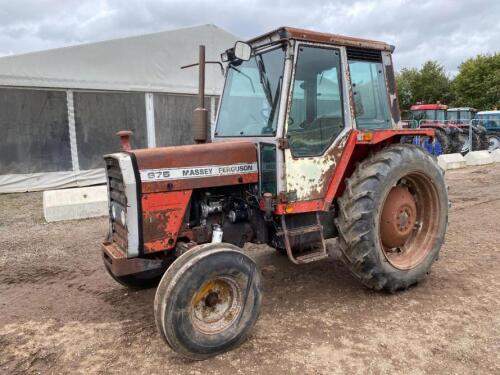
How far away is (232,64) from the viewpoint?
4160 millimetres

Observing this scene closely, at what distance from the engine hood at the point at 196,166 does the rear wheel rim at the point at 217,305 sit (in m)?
0.78

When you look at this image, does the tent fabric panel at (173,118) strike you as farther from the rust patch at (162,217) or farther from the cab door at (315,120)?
the rust patch at (162,217)

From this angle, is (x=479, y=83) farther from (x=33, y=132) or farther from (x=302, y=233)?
(x=302, y=233)

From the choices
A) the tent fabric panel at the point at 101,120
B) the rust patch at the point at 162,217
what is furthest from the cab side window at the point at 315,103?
the tent fabric panel at the point at 101,120

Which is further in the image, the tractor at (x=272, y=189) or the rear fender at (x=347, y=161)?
the rear fender at (x=347, y=161)

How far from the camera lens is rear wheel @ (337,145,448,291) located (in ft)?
12.0

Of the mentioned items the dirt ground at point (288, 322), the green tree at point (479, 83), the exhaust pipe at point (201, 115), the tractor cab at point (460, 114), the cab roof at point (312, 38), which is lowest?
the dirt ground at point (288, 322)

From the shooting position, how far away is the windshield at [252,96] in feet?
11.9

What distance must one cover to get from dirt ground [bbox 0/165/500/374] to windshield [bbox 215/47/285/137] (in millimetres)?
1551

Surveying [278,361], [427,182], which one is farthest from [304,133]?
[278,361]

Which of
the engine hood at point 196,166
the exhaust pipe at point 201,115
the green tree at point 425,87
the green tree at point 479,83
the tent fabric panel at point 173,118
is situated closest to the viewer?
the engine hood at point 196,166

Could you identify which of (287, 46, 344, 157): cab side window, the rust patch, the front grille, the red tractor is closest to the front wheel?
the rust patch

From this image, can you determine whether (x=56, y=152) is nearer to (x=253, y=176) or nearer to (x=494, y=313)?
(x=253, y=176)

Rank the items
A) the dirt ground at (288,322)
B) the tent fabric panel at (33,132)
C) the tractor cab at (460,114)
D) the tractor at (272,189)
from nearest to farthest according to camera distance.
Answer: the dirt ground at (288,322) → the tractor at (272,189) → the tent fabric panel at (33,132) → the tractor cab at (460,114)
